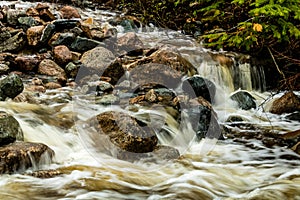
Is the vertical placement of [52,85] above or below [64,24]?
below

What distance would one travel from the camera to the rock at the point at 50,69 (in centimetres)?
814

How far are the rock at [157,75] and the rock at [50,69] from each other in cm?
185

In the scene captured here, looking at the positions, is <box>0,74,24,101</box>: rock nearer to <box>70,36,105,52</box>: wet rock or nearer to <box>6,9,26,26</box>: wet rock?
<box>70,36,105,52</box>: wet rock

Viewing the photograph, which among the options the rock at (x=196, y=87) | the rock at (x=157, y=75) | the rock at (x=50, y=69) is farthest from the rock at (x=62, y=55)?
the rock at (x=196, y=87)

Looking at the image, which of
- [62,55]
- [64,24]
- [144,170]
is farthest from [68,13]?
[144,170]

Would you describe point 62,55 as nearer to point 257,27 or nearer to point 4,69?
point 4,69

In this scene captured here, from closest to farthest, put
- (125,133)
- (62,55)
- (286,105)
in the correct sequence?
(125,133)
(286,105)
(62,55)

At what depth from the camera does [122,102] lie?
664cm

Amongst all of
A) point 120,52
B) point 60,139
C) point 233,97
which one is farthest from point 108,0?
point 60,139

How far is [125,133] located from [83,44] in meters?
5.44

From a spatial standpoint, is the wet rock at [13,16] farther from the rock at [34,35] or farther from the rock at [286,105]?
the rock at [286,105]

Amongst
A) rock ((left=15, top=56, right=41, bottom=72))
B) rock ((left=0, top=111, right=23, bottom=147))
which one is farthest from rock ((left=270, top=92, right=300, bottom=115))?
rock ((left=15, top=56, right=41, bottom=72))

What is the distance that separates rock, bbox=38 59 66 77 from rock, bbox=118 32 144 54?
6.16ft

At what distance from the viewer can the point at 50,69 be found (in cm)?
819
